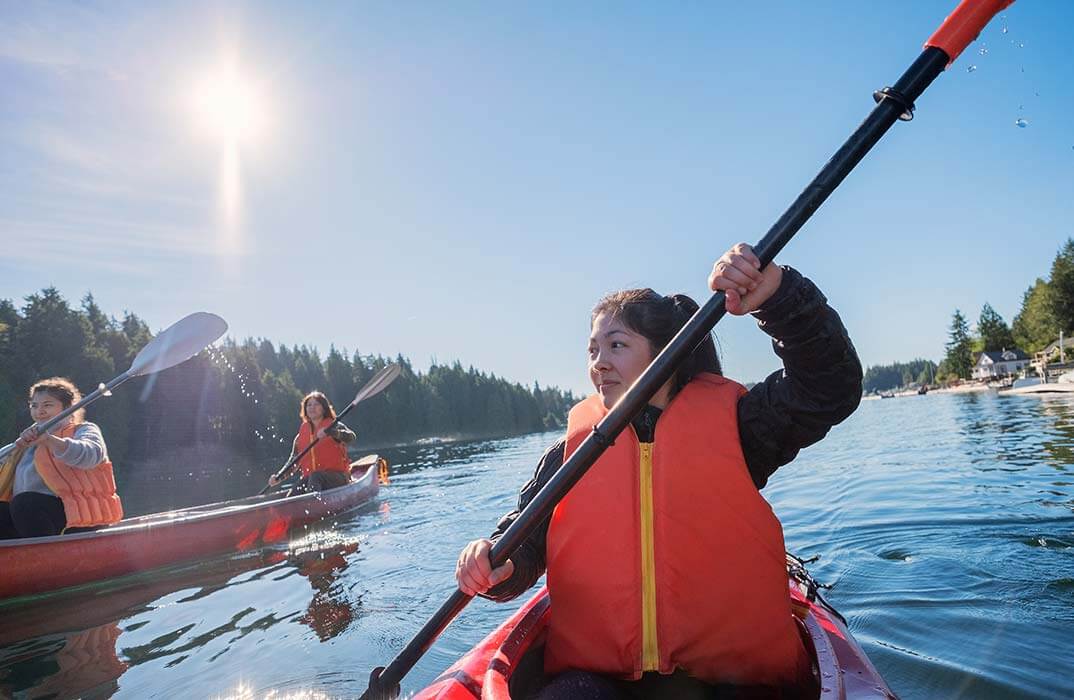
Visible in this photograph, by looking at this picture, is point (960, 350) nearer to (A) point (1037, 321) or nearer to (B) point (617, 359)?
(A) point (1037, 321)

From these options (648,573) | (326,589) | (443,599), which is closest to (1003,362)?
(443,599)

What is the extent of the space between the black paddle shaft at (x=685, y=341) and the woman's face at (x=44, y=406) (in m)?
5.64

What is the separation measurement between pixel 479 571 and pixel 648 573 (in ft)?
2.09

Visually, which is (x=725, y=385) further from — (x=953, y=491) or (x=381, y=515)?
(x=381, y=515)

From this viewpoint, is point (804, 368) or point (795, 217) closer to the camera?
point (795, 217)

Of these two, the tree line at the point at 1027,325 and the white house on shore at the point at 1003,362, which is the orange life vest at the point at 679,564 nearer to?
the tree line at the point at 1027,325

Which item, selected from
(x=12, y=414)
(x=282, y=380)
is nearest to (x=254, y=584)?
(x=12, y=414)

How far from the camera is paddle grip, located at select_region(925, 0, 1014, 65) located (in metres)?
1.76

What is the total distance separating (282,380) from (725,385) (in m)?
65.3

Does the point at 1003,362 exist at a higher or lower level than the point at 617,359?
higher

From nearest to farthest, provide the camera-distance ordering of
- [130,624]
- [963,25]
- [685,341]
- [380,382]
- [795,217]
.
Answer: [963,25] < [795,217] < [685,341] < [130,624] < [380,382]

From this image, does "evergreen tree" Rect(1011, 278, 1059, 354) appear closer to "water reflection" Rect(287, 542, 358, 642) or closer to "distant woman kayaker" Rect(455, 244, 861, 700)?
"water reflection" Rect(287, 542, 358, 642)

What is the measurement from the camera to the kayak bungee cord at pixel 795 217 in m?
1.80

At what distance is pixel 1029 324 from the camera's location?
5769cm
